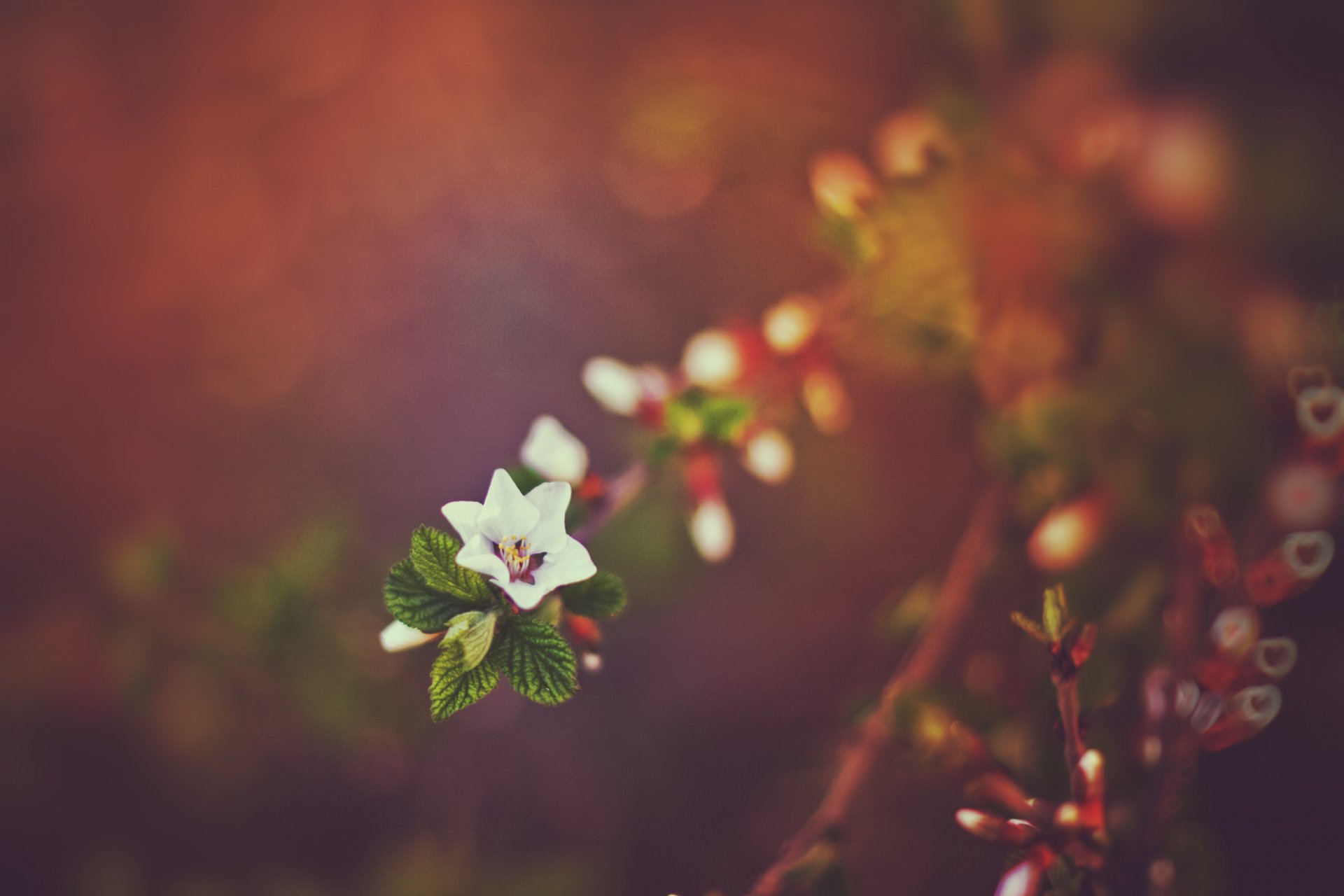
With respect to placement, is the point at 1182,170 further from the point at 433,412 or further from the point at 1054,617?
the point at 433,412

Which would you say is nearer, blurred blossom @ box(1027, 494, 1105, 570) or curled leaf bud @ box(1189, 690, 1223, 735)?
curled leaf bud @ box(1189, 690, 1223, 735)

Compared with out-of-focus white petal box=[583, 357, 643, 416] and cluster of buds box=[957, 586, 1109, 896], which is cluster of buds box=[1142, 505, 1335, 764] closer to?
cluster of buds box=[957, 586, 1109, 896]

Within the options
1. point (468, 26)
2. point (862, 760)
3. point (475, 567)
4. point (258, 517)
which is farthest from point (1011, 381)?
point (258, 517)

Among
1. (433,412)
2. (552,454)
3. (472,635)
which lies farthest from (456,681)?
(433,412)

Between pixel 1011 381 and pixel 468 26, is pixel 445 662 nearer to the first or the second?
pixel 1011 381

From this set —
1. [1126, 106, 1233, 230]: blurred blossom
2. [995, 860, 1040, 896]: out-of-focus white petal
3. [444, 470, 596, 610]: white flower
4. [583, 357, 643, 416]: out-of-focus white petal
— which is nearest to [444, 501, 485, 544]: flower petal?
[444, 470, 596, 610]: white flower

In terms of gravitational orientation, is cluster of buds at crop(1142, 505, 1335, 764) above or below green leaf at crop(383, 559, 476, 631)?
below

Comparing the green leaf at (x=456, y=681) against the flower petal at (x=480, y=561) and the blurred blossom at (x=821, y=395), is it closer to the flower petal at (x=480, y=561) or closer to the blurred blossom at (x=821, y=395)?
the flower petal at (x=480, y=561)
